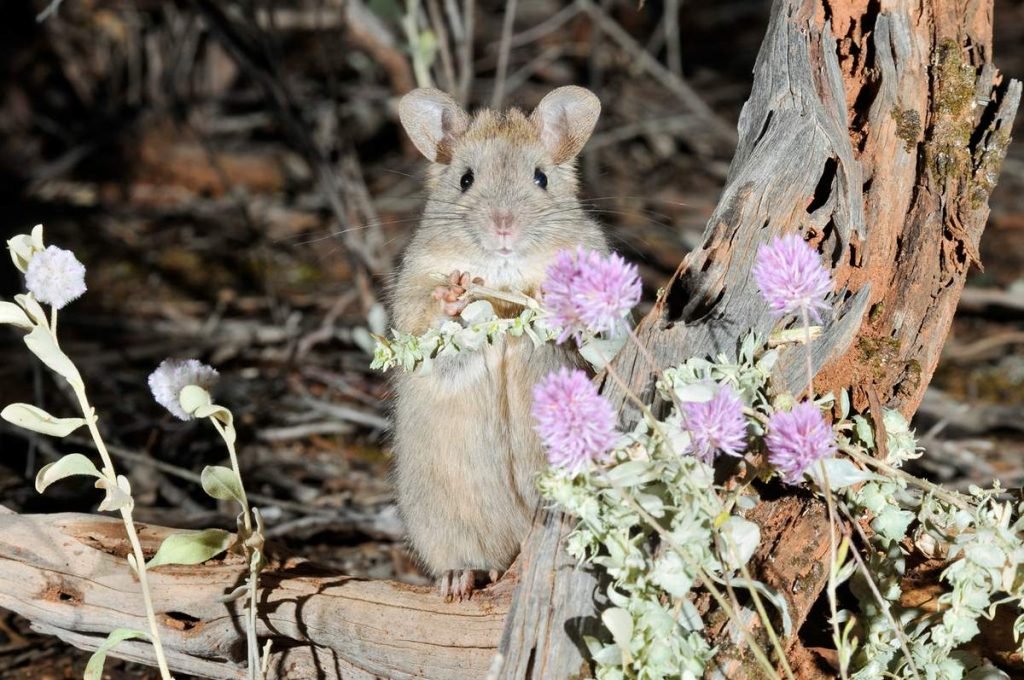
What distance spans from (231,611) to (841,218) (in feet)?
6.11

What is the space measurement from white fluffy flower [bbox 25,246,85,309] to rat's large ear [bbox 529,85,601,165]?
6.01ft

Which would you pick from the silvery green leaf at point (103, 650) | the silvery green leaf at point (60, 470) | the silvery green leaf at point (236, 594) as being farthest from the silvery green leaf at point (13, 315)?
the silvery green leaf at point (236, 594)

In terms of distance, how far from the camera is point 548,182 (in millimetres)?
3953

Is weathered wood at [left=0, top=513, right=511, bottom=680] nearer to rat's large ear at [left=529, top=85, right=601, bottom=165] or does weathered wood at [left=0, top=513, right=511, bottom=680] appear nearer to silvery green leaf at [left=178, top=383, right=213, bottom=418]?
silvery green leaf at [left=178, top=383, right=213, bottom=418]

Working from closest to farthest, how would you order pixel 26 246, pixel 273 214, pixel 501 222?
pixel 26 246 < pixel 501 222 < pixel 273 214

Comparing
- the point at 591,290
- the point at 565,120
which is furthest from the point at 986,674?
the point at 565,120

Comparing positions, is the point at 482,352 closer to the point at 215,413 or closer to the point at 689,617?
the point at 215,413

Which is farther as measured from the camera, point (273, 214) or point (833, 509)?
point (273, 214)

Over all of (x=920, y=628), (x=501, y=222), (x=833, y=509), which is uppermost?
(x=501, y=222)

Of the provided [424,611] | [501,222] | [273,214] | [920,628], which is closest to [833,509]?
[920,628]

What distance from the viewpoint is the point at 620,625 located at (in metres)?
2.40

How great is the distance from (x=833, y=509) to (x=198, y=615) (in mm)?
1721

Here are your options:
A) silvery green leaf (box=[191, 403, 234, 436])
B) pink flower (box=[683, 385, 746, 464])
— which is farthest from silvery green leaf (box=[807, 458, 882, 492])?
silvery green leaf (box=[191, 403, 234, 436])

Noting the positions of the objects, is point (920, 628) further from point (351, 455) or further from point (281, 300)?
point (281, 300)
